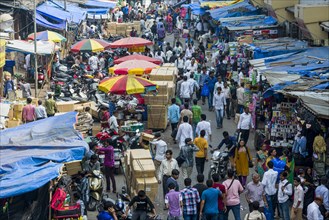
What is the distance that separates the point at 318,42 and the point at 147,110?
247 inches

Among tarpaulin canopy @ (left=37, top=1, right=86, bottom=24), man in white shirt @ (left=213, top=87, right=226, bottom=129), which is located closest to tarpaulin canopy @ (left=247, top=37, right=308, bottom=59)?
man in white shirt @ (left=213, top=87, right=226, bottom=129)

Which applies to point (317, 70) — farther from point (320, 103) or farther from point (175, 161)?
point (175, 161)

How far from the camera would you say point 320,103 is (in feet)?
58.0

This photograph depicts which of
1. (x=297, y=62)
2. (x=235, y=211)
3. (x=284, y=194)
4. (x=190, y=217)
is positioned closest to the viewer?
(x=190, y=217)

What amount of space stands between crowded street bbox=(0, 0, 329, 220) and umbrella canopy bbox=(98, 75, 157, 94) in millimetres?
30

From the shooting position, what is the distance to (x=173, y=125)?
75.6 feet

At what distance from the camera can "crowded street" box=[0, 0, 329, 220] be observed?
50.5 feet

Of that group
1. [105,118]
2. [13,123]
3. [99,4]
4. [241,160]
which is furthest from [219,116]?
[99,4]

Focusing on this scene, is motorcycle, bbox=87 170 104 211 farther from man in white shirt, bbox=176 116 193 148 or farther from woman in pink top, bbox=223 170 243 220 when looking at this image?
man in white shirt, bbox=176 116 193 148

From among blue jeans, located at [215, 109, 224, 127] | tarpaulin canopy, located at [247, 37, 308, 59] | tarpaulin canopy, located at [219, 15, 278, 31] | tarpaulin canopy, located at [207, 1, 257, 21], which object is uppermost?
tarpaulin canopy, located at [207, 1, 257, 21]

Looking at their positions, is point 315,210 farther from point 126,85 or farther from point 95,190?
point 126,85

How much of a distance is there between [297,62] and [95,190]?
876cm

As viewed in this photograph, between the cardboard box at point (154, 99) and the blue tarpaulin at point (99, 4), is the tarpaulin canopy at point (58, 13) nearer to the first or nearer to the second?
the blue tarpaulin at point (99, 4)

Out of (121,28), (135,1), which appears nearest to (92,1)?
A: (121,28)
